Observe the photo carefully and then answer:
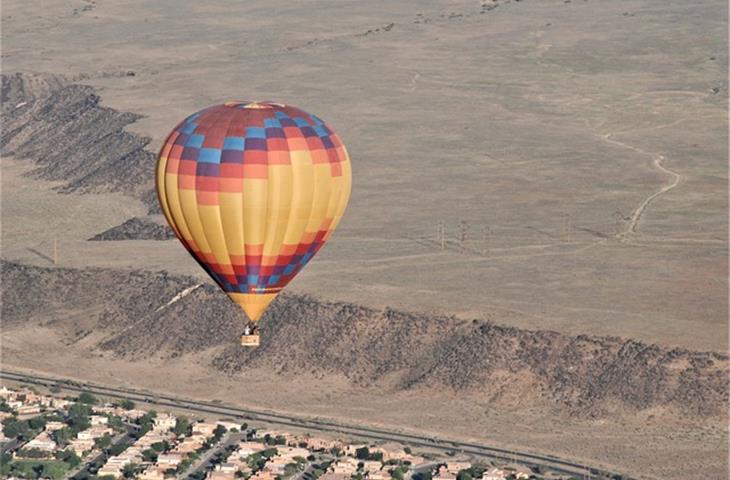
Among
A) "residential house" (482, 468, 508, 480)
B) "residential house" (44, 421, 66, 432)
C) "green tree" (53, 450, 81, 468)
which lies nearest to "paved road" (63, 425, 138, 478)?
"green tree" (53, 450, 81, 468)

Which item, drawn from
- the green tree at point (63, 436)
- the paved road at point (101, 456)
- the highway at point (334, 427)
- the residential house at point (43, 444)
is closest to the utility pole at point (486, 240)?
the highway at point (334, 427)

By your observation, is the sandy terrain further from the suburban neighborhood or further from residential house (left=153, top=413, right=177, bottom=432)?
residential house (left=153, top=413, right=177, bottom=432)

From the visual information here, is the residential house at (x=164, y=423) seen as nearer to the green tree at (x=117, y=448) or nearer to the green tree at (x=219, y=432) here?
the green tree at (x=219, y=432)

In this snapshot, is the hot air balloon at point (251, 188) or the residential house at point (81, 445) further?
the residential house at point (81, 445)

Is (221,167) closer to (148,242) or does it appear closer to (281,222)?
(281,222)

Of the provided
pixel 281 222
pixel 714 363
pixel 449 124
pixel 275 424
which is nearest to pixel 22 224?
pixel 449 124

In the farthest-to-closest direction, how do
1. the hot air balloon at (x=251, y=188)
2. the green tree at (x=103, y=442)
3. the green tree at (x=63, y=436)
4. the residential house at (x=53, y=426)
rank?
the residential house at (x=53, y=426) < the green tree at (x=63, y=436) < the green tree at (x=103, y=442) < the hot air balloon at (x=251, y=188)

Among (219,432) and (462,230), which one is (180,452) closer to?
(219,432)

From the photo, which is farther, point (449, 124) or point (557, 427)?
point (449, 124)
